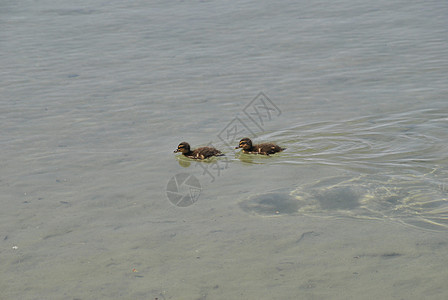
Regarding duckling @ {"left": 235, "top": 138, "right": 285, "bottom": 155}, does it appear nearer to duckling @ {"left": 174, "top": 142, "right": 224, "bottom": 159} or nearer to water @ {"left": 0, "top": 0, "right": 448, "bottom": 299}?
water @ {"left": 0, "top": 0, "right": 448, "bottom": 299}

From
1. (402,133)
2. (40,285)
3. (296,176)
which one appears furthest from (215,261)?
(402,133)

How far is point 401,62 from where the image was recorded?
484 inches

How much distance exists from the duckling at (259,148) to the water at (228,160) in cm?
13

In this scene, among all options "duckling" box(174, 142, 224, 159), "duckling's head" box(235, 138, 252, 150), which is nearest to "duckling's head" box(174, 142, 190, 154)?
"duckling" box(174, 142, 224, 159)

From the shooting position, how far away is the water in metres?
5.43

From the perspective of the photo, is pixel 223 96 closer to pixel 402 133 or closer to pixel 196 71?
pixel 196 71

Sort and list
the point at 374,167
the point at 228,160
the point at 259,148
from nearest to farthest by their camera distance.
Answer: the point at 374,167, the point at 259,148, the point at 228,160

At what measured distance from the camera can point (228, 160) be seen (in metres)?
8.48

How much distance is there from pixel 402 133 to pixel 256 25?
25.4 feet

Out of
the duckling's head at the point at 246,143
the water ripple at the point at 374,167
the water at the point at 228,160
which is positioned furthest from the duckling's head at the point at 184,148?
the water ripple at the point at 374,167

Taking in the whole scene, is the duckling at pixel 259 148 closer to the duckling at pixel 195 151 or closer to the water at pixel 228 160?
the water at pixel 228 160

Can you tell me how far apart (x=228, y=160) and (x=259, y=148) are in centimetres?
47

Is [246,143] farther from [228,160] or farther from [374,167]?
[374,167]

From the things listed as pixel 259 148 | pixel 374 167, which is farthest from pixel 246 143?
pixel 374 167
